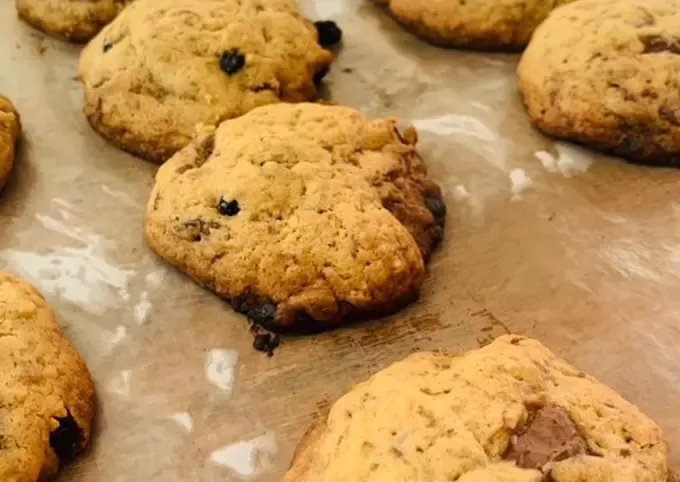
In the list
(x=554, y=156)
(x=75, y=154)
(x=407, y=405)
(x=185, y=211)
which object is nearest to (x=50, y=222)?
(x=75, y=154)

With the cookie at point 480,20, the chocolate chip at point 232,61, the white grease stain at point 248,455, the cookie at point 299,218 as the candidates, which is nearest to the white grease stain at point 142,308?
the cookie at point 299,218

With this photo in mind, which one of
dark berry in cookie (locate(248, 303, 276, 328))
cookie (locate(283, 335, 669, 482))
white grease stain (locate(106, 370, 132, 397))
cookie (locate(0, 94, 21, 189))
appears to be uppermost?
cookie (locate(283, 335, 669, 482))

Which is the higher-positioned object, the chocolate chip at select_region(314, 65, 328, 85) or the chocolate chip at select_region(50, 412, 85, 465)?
the chocolate chip at select_region(314, 65, 328, 85)

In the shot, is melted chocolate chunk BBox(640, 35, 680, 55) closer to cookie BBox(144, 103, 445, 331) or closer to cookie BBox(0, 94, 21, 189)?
cookie BBox(144, 103, 445, 331)

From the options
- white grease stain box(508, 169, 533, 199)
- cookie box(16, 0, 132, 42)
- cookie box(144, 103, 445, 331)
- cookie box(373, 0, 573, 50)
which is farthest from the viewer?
cookie box(16, 0, 132, 42)

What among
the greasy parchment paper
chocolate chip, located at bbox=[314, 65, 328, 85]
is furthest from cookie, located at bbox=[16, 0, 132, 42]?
chocolate chip, located at bbox=[314, 65, 328, 85]

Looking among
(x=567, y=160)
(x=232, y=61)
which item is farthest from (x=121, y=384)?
(x=567, y=160)
